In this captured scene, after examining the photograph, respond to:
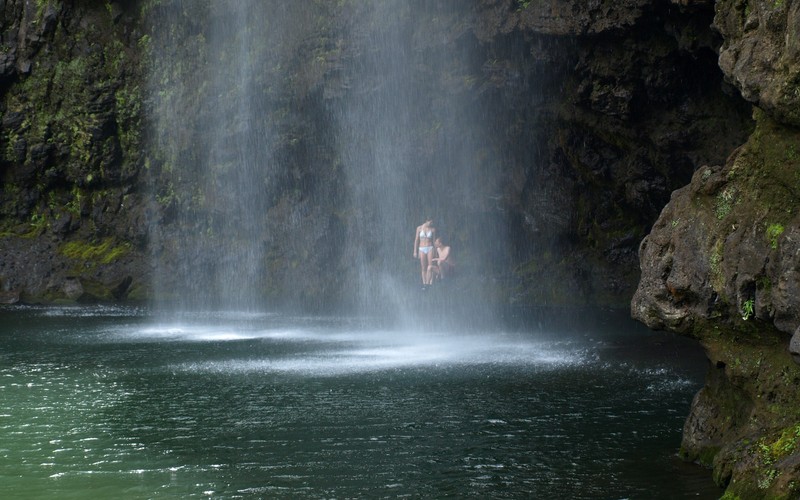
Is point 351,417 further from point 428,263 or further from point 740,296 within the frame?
point 428,263

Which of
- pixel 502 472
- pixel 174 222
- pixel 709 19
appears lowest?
pixel 502 472

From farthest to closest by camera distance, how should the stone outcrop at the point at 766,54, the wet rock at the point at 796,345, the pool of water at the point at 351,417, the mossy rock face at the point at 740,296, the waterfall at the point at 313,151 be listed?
the waterfall at the point at 313,151, the pool of water at the point at 351,417, the stone outcrop at the point at 766,54, the mossy rock face at the point at 740,296, the wet rock at the point at 796,345

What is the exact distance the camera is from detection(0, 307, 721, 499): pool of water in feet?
31.0

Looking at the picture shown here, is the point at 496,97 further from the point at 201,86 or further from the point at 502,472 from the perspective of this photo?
the point at 502,472

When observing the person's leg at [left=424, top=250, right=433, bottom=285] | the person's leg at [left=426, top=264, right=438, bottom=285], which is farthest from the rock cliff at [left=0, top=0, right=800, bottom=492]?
the person's leg at [left=424, top=250, right=433, bottom=285]

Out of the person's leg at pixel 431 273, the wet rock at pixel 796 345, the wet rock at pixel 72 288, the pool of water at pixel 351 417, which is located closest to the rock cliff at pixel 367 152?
the wet rock at pixel 72 288

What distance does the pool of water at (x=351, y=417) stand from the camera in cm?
946

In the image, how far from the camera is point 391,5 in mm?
30250

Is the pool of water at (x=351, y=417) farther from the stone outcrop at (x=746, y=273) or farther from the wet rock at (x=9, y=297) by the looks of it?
the wet rock at (x=9, y=297)

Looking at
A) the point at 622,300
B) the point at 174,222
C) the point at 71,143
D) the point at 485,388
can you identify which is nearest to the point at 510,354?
the point at 485,388

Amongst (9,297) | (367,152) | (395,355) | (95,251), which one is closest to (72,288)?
(95,251)

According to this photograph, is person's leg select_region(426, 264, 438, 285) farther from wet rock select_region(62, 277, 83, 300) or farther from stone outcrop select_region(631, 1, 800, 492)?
stone outcrop select_region(631, 1, 800, 492)

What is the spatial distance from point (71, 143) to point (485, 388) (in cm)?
2695

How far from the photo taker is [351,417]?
12492 millimetres
